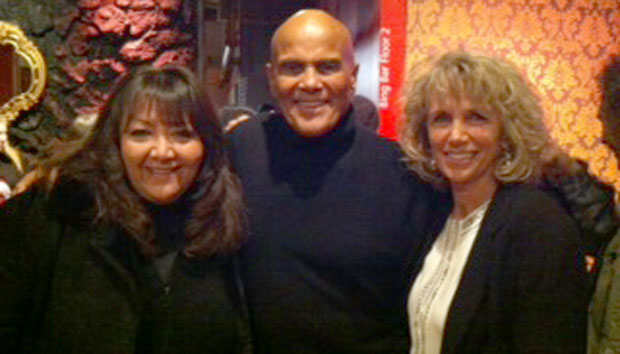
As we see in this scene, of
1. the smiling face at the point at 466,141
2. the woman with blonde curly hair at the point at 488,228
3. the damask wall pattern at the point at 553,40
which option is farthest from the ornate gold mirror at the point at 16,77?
the damask wall pattern at the point at 553,40

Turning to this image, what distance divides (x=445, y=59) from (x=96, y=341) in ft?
3.60

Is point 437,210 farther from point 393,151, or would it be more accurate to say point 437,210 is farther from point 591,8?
point 591,8

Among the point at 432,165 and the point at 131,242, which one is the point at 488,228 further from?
the point at 131,242

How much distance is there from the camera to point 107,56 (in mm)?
3342

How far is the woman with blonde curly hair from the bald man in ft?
0.45

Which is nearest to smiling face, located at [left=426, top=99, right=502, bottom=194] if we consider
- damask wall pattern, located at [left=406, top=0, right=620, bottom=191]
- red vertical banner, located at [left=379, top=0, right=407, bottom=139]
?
red vertical banner, located at [left=379, top=0, right=407, bottom=139]

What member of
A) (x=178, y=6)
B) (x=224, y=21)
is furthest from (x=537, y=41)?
(x=178, y=6)

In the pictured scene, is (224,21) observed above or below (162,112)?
above

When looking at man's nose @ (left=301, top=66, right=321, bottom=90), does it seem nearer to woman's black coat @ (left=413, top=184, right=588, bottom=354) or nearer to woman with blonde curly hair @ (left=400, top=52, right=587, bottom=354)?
woman with blonde curly hair @ (left=400, top=52, right=587, bottom=354)

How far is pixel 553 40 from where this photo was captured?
15.9 ft

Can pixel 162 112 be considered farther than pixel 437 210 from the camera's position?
No

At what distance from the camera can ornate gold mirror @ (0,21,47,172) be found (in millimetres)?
3049

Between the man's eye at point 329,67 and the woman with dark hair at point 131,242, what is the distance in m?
0.41

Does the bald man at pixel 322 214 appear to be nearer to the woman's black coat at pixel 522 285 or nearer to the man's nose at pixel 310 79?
the man's nose at pixel 310 79
